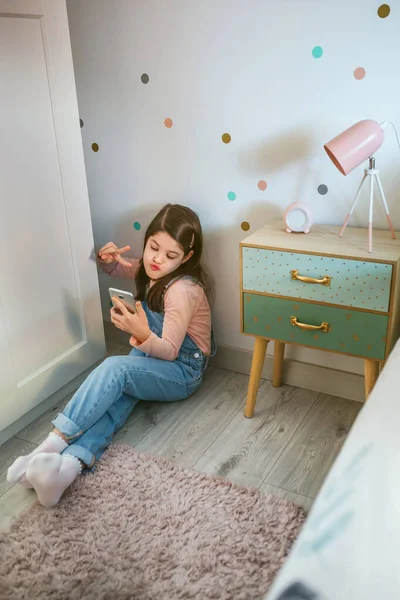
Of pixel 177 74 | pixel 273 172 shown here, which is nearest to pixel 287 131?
pixel 273 172

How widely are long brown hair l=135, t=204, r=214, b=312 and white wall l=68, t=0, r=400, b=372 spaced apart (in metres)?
0.10

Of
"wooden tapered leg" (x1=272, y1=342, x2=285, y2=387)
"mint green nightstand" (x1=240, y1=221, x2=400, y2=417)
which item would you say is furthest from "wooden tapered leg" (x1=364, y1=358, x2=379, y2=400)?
"wooden tapered leg" (x1=272, y1=342, x2=285, y2=387)

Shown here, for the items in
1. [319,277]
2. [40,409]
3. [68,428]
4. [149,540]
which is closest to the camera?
[149,540]

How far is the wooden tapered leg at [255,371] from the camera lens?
5.66 ft

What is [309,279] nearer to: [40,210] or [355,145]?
[355,145]

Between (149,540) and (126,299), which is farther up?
(126,299)

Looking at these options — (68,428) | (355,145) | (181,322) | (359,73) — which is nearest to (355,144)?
(355,145)

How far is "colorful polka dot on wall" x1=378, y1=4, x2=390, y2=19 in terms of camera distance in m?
1.42

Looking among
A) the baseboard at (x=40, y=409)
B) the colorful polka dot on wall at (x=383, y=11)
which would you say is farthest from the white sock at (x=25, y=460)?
the colorful polka dot on wall at (x=383, y=11)

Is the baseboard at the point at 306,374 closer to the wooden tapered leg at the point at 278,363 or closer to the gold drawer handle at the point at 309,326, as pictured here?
the wooden tapered leg at the point at 278,363

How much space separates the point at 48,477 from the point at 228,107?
3.99ft

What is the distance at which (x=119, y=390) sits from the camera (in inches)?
65.9

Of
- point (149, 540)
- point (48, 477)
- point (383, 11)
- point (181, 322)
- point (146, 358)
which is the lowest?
point (149, 540)

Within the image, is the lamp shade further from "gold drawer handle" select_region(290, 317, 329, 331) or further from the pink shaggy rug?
the pink shaggy rug
